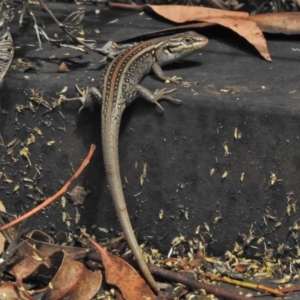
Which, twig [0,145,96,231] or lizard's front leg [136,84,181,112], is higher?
lizard's front leg [136,84,181,112]

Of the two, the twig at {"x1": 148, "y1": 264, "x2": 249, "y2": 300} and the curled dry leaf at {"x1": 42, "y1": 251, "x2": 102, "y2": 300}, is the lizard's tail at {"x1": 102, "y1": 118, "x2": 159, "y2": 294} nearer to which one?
the twig at {"x1": 148, "y1": 264, "x2": 249, "y2": 300}

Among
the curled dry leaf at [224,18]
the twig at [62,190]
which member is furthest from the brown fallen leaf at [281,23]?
the twig at [62,190]

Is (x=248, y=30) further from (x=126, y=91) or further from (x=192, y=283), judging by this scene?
(x=192, y=283)

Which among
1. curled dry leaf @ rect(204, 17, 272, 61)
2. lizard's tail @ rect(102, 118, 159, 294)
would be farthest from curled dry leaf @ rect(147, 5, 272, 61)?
lizard's tail @ rect(102, 118, 159, 294)

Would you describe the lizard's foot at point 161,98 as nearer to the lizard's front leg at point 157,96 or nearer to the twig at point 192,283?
the lizard's front leg at point 157,96

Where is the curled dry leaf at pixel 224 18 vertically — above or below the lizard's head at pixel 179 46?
above

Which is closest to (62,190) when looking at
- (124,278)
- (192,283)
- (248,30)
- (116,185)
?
(116,185)

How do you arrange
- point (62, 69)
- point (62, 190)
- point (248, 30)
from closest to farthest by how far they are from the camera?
point (62, 190) < point (62, 69) < point (248, 30)
